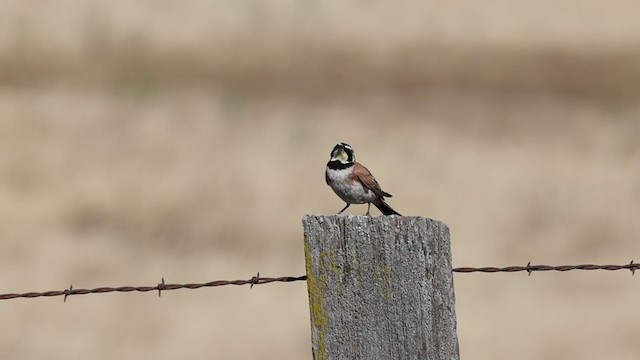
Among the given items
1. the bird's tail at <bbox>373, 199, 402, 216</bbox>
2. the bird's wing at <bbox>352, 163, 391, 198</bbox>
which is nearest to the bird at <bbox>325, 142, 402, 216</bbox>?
the bird's wing at <bbox>352, 163, 391, 198</bbox>

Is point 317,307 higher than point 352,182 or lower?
lower

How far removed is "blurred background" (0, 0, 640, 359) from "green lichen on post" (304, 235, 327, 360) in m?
11.6

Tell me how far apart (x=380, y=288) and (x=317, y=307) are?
0.76ft

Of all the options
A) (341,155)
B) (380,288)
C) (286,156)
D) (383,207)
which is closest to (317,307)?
(380,288)

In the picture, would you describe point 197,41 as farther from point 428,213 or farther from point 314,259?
point 314,259

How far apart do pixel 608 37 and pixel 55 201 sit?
30.9 ft

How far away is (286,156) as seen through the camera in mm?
20688

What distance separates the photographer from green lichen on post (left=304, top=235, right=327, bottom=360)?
4.84 meters

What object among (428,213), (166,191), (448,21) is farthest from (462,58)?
(166,191)

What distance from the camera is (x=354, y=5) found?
23.4m

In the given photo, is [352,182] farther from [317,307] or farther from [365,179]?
[317,307]

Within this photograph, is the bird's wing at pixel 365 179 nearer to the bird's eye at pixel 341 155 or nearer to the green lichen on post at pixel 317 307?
the bird's eye at pixel 341 155

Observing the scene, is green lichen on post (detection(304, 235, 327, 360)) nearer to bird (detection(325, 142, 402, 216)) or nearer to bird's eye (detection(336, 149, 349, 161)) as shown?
bird (detection(325, 142, 402, 216))

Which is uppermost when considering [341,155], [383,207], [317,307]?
[341,155]
